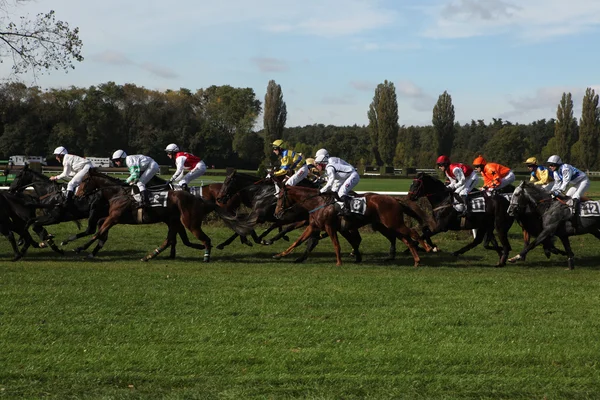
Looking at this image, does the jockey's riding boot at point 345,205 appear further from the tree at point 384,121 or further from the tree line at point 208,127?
the tree at point 384,121

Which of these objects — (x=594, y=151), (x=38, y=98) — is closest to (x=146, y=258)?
(x=38, y=98)

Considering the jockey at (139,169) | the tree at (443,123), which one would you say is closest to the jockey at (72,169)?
the jockey at (139,169)

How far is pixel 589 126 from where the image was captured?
64812 millimetres

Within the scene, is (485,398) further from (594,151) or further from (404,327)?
(594,151)

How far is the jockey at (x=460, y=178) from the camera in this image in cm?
1420

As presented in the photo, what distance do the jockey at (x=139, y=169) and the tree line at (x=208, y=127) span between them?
1699 inches

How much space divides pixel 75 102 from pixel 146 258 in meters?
49.4

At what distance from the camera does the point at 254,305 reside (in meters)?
8.81

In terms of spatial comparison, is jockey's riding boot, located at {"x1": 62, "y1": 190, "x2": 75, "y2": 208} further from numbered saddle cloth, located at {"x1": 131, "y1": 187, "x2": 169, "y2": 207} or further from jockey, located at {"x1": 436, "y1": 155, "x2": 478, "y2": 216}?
jockey, located at {"x1": 436, "y1": 155, "x2": 478, "y2": 216}

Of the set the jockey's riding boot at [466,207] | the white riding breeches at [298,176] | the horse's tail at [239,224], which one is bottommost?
the horse's tail at [239,224]

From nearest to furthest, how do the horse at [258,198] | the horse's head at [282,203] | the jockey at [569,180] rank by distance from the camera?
the jockey at [569,180], the horse's head at [282,203], the horse at [258,198]

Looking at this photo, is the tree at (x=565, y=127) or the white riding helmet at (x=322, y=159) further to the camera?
the tree at (x=565, y=127)

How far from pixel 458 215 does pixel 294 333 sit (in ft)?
24.5

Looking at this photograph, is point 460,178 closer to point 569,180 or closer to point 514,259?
point 514,259
